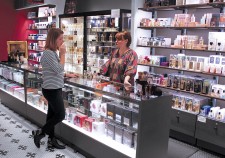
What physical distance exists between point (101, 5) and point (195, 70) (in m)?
3.60

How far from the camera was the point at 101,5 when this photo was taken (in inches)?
275

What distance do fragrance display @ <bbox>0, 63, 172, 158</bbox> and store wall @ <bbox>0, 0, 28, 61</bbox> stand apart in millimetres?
6032

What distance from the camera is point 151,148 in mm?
2871

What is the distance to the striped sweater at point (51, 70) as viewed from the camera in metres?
3.53

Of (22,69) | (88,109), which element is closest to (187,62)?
(88,109)

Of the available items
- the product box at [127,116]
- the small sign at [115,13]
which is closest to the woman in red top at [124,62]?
the product box at [127,116]

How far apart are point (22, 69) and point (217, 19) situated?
3787 mm

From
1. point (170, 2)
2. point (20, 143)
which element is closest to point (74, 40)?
point (170, 2)

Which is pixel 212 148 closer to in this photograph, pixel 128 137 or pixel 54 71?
pixel 128 137

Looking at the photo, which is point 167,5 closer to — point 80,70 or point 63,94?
point 63,94

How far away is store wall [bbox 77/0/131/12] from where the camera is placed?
6.28 m

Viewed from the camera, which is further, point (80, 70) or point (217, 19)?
point (80, 70)

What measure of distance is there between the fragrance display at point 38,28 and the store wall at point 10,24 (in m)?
0.29

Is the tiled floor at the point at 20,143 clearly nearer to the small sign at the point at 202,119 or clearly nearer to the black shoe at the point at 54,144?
the black shoe at the point at 54,144
